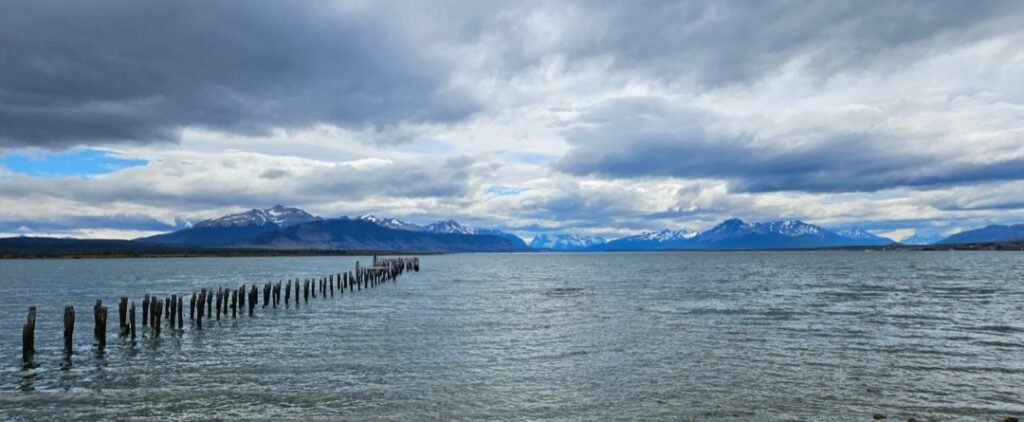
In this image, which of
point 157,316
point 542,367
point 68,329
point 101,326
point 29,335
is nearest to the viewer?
point 542,367

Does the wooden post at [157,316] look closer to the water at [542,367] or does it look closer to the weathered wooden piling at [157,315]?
the weathered wooden piling at [157,315]

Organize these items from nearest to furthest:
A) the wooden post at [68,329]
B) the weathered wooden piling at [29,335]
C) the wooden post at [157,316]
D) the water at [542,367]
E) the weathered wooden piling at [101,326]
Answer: the water at [542,367] < the weathered wooden piling at [29,335] < the wooden post at [68,329] < the weathered wooden piling at [101,326] < the wooden post at [157,316]

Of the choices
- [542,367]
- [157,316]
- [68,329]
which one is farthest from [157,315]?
[542,367]

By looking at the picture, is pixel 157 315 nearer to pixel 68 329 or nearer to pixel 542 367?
pixel 68 329

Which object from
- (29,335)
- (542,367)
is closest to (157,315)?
(29,335)

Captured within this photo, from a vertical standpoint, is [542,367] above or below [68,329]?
below

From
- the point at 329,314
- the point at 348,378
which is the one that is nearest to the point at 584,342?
the point at 348,378

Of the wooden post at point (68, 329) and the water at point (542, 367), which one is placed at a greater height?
the wooden post at point (68, 329)

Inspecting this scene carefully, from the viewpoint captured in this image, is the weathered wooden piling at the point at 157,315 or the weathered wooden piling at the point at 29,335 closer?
the weathered wooden piling at the point at 29,335

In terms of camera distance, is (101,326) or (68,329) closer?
(68,329)

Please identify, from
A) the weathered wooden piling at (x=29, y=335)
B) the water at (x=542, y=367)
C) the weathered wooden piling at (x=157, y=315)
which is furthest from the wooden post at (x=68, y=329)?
the weathered wooden piling at (x=157, y=315)

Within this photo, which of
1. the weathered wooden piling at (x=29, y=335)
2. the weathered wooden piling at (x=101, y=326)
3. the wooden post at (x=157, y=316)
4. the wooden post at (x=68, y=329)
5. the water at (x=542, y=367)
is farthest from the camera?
the wooden post at (x=157, y=316)

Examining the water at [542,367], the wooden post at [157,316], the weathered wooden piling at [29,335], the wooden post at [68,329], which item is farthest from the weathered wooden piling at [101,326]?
the wooden post at [157,316]

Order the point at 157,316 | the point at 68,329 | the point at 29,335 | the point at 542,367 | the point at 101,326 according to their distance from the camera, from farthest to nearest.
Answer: the point at 157,316 < the point at 101,326 < the point at 68,329 < the point at 29,335 < the point at 542,367
